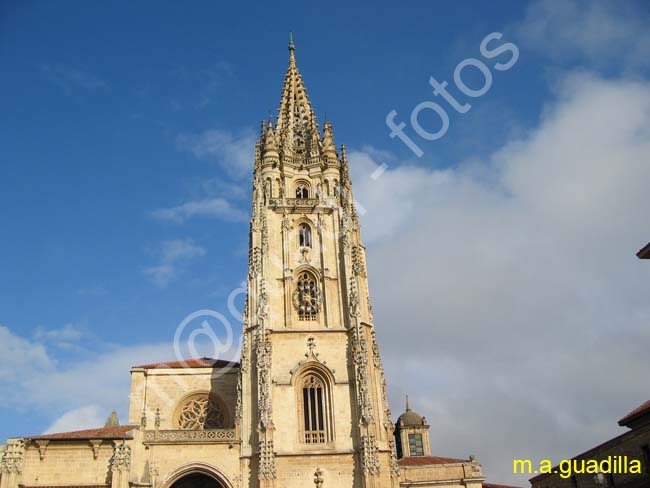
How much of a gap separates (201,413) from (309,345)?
6.67m

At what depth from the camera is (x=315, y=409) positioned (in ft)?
91.9

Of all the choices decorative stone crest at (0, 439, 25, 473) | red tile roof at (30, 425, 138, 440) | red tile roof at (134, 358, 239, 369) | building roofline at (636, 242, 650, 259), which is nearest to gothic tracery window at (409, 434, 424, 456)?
red tile roof at (134, 358, 239, 369)

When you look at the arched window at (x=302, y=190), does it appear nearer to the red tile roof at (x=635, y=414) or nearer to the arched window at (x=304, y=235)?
the arched window at (x=304, y=235)

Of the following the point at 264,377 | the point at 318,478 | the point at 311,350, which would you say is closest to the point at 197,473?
the point at 264,377

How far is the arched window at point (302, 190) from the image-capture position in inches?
1371

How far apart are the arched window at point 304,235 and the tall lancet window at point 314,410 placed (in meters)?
6.85

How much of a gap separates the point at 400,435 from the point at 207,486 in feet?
67.0

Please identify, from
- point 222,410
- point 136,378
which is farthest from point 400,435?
point 136,378

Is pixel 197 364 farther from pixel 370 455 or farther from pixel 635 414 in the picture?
pixel 635 414

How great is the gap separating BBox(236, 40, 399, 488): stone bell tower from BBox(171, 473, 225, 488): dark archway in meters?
2.52

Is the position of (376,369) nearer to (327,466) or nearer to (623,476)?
(327,466)

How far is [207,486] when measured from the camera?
28031 mm

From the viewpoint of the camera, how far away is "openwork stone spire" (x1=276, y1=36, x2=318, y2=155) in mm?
36531

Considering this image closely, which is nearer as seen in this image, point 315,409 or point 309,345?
point 315,409
